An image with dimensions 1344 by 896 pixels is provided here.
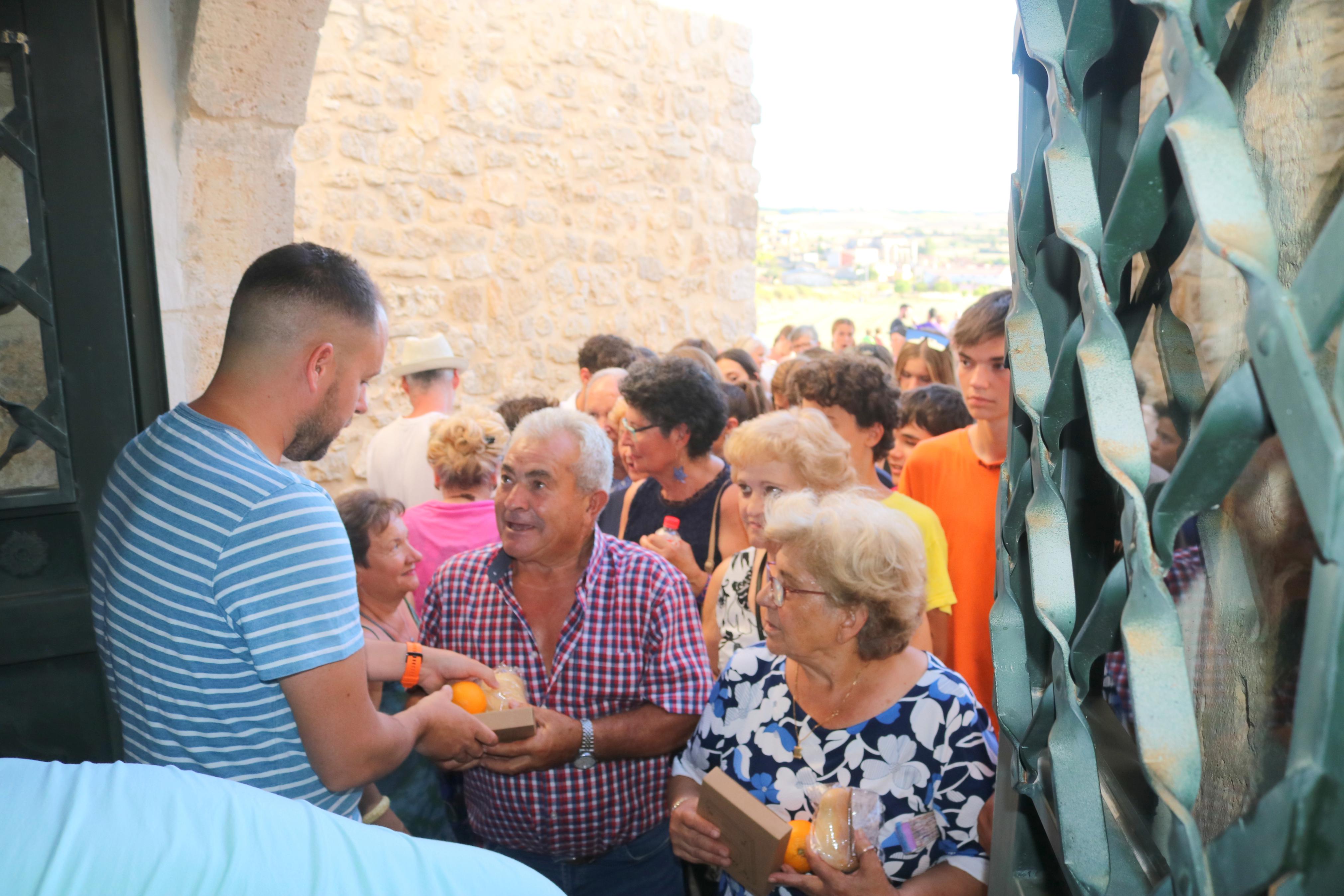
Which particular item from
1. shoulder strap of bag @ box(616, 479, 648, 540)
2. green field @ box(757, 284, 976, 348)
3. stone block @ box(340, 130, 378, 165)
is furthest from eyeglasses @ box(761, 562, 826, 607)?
green field @ box(757, 284, 976, 348)

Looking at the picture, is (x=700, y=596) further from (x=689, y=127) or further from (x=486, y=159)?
(x=689, y=127)

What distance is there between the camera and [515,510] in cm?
250

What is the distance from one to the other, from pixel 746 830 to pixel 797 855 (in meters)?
0.13

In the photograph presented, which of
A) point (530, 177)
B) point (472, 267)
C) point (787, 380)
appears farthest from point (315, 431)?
point (530, 177)

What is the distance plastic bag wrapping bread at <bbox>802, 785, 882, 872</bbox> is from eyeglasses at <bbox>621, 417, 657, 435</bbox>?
174 cm

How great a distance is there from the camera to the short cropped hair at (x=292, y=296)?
1.75m

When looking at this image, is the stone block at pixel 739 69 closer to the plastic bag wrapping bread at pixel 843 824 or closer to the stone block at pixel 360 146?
the stone block at pixel 360 146

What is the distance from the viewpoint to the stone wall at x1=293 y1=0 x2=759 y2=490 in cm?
573

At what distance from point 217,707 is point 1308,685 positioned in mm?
1594

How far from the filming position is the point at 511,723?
6.88 feet

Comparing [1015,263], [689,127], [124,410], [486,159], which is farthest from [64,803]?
[689,127]

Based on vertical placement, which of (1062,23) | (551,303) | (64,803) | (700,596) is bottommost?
(700,596)

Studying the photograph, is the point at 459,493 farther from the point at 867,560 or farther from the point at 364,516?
the point at 867,560

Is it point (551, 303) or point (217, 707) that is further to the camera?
point (551, 303)
